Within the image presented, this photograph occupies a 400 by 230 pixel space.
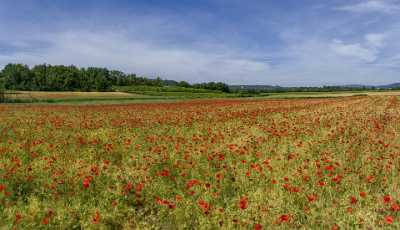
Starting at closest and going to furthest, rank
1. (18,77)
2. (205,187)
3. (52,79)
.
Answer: (205,187) < (52,79) < (18,77)

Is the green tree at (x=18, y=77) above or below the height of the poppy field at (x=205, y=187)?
above

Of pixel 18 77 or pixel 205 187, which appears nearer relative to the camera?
pixel 205 187

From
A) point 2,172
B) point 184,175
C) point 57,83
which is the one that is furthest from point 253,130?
point 57,83

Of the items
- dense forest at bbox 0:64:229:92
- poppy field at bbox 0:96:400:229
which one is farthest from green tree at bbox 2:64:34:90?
poppy field at bbox 0:96:400:229

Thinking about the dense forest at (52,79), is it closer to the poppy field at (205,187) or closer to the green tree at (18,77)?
the green tree at (18,77)

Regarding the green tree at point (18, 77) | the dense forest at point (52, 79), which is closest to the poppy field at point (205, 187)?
the dense forest at point (52, 79)

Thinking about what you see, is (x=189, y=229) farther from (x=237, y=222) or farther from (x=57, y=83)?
(x=57, y=83)

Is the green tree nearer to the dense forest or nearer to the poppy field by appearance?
the dense forest

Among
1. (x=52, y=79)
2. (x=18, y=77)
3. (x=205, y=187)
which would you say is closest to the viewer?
(x=205, y=187)

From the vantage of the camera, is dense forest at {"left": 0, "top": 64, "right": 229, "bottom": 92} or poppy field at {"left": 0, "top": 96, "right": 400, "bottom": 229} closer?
poppy field at {"left": 0, "top": 96, "right": 400, "bottom": 229}

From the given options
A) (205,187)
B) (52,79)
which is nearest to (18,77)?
(52,79)

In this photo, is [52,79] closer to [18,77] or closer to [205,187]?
[18,77]

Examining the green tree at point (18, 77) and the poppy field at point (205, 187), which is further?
the green tree at point (18, 77)

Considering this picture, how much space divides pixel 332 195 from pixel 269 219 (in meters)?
1.49
